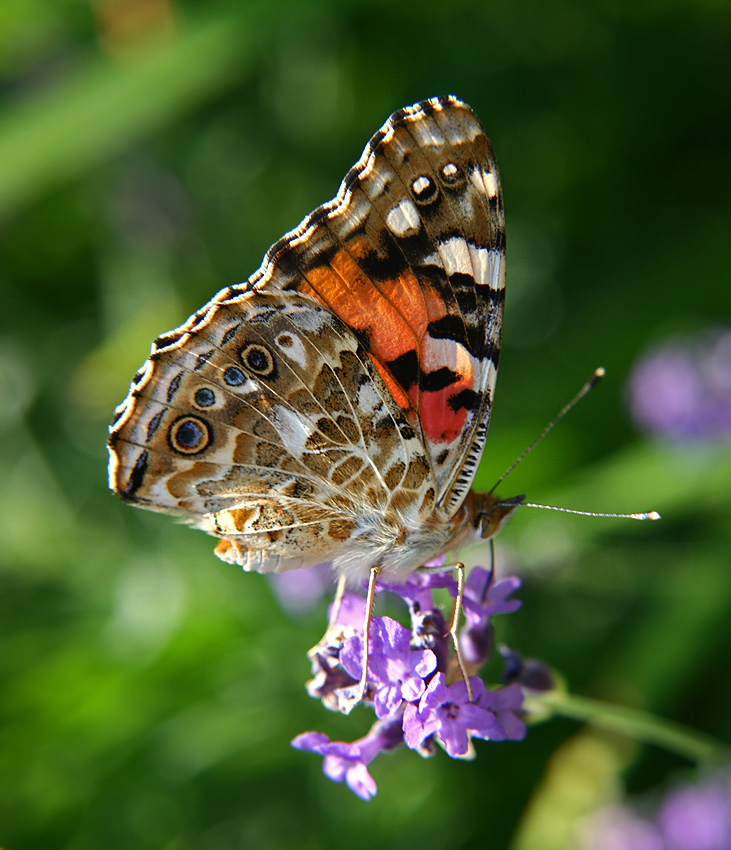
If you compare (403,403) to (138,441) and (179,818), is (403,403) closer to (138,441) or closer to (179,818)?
(138,441)

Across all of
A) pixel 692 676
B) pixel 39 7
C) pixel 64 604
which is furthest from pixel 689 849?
pixel 39 7

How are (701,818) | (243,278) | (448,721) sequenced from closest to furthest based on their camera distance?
(448,721), (701,818), (243,278)

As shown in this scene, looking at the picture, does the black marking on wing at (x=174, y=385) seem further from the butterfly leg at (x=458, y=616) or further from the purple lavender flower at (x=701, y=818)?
the purple lavender flower at (x=701, y=818)

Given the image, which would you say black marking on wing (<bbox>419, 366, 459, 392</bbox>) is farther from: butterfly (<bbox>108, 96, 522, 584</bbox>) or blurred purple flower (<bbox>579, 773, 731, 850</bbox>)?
blurred purple flower (<bbox>579, 773, 731, 850</bbox>)

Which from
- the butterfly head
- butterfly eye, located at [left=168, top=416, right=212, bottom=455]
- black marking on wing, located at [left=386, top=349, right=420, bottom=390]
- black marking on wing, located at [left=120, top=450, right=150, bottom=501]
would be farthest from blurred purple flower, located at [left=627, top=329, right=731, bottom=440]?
black marking on wing, located at [left=120, top=450, right=150, bottom=501]

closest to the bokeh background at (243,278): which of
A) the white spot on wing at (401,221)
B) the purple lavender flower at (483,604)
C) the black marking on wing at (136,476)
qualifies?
the purple lavender flower at (483,604)

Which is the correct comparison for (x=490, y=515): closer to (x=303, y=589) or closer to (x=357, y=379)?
(x=357, y=379)

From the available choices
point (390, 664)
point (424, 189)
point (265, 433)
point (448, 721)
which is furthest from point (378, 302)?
point (448, 721)
